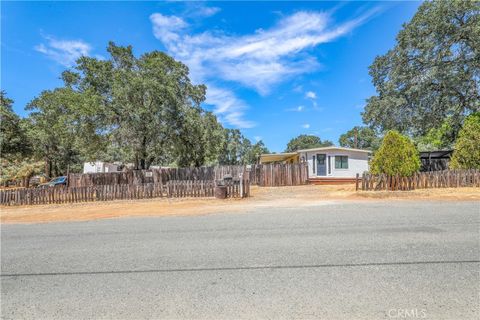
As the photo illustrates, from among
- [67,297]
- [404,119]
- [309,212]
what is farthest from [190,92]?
[67,297]

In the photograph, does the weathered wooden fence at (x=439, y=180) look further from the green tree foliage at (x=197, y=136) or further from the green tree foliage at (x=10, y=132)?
the green tree foliage at (x=10, y=132)

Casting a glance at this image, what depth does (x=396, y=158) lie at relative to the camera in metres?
14.0

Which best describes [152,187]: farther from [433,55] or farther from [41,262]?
[433,55]

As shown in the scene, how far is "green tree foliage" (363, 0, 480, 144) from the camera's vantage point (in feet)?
65.2

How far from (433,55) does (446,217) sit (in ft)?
61.2

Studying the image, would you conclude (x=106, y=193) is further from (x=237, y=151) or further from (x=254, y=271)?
(x=237, y=151)

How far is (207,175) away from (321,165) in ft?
31.6

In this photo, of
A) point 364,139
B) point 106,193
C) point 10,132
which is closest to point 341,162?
point 106,193

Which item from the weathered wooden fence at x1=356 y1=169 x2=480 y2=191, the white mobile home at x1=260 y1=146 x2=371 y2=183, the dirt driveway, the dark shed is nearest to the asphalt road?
the dirt driveway

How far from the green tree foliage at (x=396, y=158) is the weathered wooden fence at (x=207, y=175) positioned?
798cm

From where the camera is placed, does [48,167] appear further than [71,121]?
Yes

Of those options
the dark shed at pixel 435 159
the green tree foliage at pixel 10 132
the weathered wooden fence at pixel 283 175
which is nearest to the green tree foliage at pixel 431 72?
the dark shed at pixel 435 159

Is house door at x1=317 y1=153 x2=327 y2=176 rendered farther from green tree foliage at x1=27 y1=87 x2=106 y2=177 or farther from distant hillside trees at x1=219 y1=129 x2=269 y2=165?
distant hillside trees at x1=219 y1=129 x2=269 y2=165

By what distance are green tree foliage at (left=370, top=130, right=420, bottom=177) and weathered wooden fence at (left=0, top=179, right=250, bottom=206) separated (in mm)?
7291
